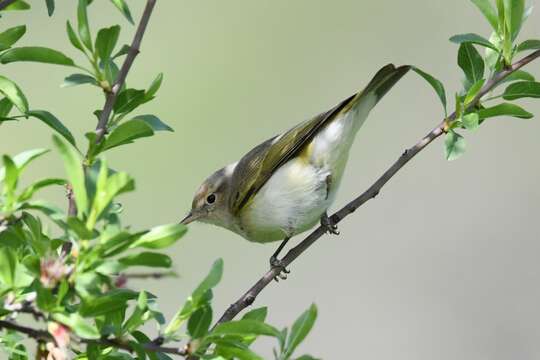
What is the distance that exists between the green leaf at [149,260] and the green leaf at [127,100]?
2.67ft

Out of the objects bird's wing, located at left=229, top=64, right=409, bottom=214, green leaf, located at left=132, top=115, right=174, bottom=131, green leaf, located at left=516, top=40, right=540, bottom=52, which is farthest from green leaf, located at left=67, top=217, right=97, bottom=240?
A: bird's wing, located at left=229, top=64, right=409, bottom=214

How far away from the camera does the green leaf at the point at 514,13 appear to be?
2.87 m

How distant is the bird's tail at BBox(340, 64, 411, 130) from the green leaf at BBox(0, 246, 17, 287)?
2.40m

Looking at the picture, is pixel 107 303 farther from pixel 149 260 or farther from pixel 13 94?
pixel 13 94

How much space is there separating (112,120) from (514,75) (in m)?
1.38

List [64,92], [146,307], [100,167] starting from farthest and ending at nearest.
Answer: [64,92] < [146,307] < [100,167]

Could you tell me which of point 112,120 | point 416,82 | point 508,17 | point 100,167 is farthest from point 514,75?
point 416,82

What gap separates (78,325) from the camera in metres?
1.92

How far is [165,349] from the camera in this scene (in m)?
2.12

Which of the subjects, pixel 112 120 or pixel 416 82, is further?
pixel 416 82

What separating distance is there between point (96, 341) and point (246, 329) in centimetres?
36

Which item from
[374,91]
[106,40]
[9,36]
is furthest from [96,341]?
[374,91]

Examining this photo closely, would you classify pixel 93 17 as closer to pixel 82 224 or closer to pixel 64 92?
pixel 64 92

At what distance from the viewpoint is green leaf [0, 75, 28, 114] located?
2.51m
